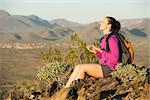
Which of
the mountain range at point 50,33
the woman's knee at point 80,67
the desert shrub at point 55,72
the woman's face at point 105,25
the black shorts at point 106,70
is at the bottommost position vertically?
the mountain range at point 50,33

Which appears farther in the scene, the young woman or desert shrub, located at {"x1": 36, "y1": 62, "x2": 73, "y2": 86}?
desert shrub, located at {"x1": 36, "y1": 62, "x2": 73, "y2": 86}

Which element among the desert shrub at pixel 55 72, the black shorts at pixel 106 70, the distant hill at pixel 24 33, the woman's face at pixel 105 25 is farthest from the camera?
the distant hill at pixel 24 33

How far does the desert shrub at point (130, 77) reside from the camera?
6.88 m

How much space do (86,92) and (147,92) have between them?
3.01 ft

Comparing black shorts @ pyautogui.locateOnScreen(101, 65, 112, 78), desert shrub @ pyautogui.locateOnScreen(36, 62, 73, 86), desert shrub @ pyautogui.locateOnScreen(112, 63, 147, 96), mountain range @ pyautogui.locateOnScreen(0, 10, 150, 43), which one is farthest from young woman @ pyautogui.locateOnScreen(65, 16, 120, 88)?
mountain range @ pyautogui.locateOnScreen(0, 10, 150, 43)

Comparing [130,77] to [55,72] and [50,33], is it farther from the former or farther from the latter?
[50,33]

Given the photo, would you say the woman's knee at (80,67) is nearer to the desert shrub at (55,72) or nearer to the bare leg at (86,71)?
the bare leg at (86,71)

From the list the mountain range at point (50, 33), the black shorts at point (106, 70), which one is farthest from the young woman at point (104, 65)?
the mountain range at point (50, 33)

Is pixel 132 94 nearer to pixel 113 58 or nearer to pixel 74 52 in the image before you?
pixel 113 58

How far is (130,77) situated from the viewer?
6941mm

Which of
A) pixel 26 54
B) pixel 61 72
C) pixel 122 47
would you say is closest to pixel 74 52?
pixel 61 72

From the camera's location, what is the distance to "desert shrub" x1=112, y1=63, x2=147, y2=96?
22.6ft

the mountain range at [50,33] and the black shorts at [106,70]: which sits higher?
the black shorts at [106,70]

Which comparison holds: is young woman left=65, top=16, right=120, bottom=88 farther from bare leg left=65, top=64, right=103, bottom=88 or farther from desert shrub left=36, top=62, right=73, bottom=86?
desert shrub left=36, top=62, right=73, bottom=86
